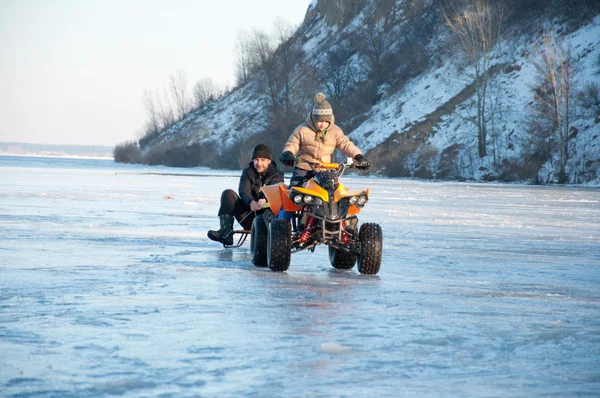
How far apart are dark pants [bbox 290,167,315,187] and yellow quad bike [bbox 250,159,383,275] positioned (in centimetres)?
20

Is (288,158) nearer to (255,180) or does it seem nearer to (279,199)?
(279,199)

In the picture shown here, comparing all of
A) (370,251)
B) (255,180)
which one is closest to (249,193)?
(255,180)

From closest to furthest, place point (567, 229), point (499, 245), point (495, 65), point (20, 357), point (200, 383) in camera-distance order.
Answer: point (200, 383) → point (20, 357) → point (499, 245) → point (567, 229) → point (495, 65)

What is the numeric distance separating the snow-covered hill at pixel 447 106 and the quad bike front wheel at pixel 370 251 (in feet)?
135

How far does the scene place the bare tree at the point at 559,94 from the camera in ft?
165

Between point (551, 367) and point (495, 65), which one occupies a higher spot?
point (495, 65)

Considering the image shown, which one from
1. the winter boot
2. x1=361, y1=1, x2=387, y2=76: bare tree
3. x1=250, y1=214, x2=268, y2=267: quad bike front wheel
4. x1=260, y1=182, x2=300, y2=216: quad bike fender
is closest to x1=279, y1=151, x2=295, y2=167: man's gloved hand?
x1=260, y1=182, x2=300, y2=216: quad bike fender

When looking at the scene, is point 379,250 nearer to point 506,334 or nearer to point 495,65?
point 506,334

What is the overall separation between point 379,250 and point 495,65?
55540 mm

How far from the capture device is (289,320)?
671cm

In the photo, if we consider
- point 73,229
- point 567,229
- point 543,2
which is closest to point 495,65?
point 543,2

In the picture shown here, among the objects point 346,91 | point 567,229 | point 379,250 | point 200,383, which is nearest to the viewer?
point 200,383

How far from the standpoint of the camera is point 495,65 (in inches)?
2494

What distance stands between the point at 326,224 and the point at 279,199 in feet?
2.34
